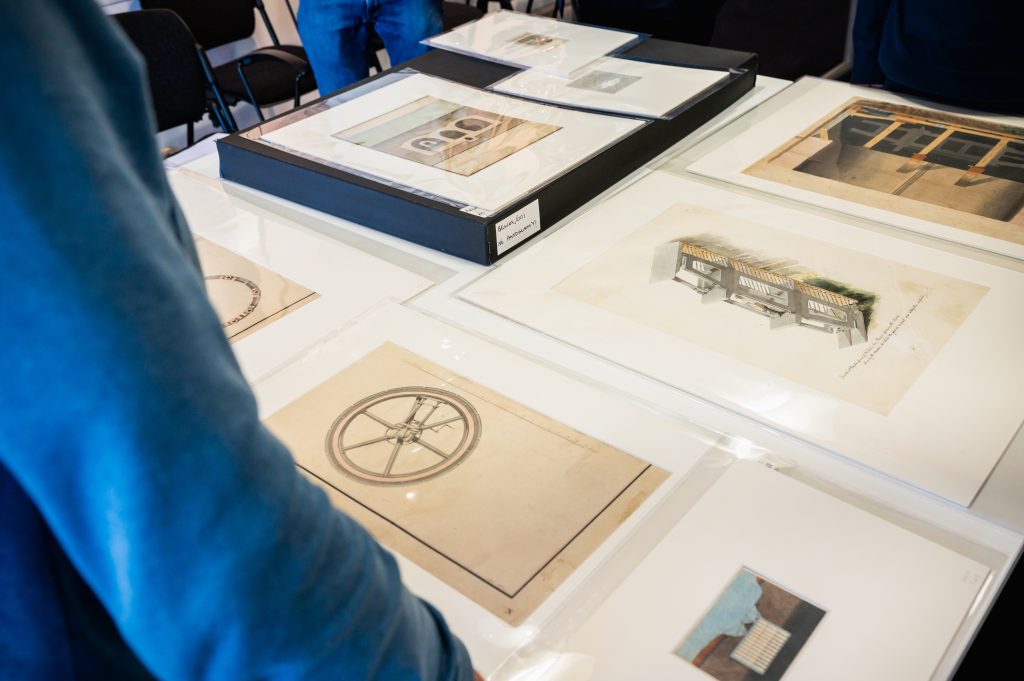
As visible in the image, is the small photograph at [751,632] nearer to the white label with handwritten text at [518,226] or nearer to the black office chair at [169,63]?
the white label with handwritten text at [518,226]

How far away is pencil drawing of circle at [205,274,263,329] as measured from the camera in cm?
112

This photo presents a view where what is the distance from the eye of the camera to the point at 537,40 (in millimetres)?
1670

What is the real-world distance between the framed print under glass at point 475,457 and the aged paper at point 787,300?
0.16 metres

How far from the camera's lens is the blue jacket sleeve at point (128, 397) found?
12.8 inches

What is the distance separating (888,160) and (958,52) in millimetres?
301

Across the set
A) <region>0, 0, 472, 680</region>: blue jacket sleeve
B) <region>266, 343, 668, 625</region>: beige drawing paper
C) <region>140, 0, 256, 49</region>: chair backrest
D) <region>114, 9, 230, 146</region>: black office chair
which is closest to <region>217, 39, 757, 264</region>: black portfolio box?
<region>266, 343, 668, 625</region>: beige drawing paper

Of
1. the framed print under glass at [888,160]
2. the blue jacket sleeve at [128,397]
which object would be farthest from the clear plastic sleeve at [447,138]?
the blue jacket sleeve at [128,397]

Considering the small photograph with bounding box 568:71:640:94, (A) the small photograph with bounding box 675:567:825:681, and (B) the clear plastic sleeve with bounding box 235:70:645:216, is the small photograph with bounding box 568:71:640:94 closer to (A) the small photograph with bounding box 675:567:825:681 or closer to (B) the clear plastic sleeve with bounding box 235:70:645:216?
(B) the clear plastic sleeve with bounding box 235:70:645:216

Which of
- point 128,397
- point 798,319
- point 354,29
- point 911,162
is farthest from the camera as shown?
point 354,29

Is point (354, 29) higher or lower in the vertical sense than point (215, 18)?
higher

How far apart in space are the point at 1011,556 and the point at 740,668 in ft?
0.84

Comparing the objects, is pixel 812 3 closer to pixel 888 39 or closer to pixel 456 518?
pixel 888 39

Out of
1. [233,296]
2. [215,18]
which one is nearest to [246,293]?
[233,296]

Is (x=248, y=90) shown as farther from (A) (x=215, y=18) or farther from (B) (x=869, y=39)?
(B) (x=869, y=39)
